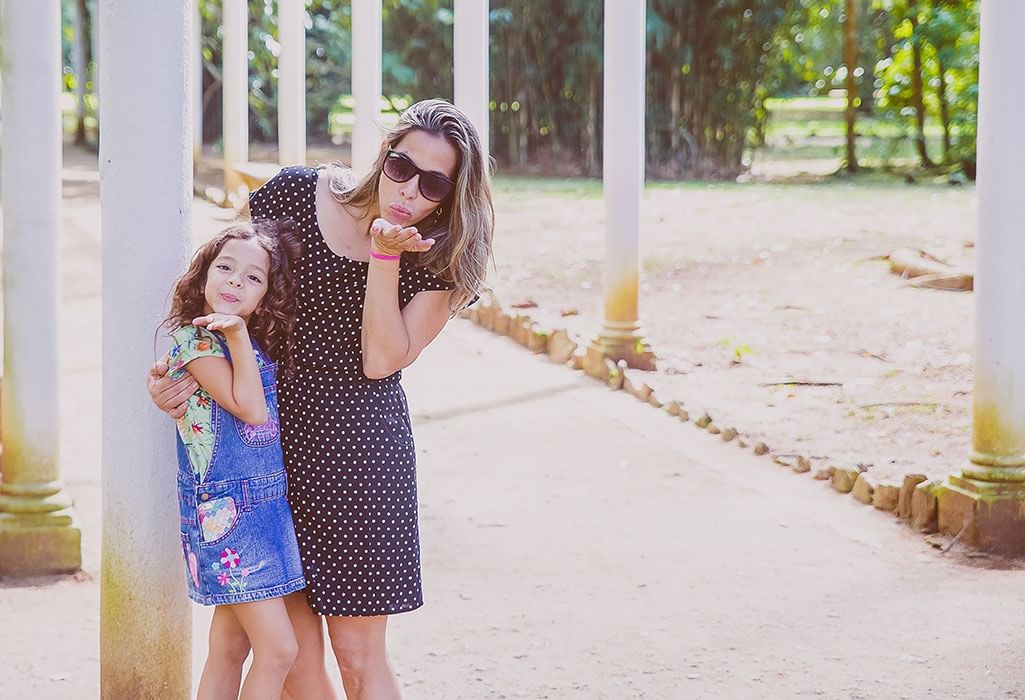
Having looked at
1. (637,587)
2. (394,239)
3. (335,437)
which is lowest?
(637,587)

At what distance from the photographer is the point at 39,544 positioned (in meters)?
4.95

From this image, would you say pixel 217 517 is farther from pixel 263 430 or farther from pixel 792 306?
pixel 792 306

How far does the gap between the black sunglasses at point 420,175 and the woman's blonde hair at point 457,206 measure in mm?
45

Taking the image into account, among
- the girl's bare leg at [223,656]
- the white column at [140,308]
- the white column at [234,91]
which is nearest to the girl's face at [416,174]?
the white column at [140,308]

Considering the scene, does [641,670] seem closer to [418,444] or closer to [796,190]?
[418,444]

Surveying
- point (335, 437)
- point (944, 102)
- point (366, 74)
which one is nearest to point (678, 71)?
point (944, 102)

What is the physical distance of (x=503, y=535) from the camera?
18.3 feet

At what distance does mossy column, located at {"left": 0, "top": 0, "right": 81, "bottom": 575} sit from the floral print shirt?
217 centimetres

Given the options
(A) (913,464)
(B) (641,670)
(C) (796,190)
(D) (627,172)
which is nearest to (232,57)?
(C) (796,190)

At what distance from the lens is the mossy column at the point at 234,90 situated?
16.6 metres

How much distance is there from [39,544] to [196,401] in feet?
7.24

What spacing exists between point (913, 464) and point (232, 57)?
1191 cm

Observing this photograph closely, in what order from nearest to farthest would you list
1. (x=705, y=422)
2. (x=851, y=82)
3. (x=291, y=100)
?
(x=705, y=422) → (x=291, y=100) → (x=851, y=82)

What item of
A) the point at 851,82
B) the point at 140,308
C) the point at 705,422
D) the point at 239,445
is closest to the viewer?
the point at 239,445
